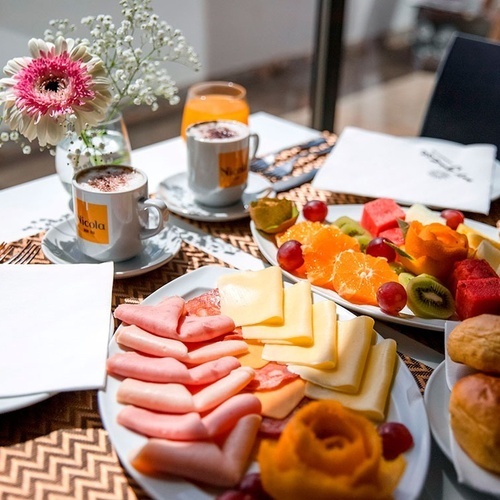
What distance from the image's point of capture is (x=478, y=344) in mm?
765

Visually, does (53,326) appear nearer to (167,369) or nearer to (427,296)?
(167,369)

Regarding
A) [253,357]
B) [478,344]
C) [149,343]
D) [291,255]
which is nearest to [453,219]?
[291,255]

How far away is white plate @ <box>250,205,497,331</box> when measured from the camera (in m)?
0.93

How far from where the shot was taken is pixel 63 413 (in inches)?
30.7

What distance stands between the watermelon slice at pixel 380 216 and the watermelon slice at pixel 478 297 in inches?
10.1

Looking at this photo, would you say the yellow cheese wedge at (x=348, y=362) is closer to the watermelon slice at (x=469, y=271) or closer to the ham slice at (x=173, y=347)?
the ham slice at (x=173, y=347)

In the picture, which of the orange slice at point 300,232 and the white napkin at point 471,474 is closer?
the white napkin at point 471,474

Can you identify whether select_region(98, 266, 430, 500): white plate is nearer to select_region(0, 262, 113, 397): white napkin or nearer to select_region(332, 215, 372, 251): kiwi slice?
→ select_region(0, 262, 113, 397): white napkin

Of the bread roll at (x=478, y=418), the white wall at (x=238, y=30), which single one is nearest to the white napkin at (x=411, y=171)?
the bread roll at (x=478, y=418)

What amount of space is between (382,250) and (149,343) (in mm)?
478

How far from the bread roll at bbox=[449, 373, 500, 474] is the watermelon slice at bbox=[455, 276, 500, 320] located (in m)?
0.19

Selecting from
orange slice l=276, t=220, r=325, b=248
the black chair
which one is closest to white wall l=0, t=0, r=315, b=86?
the black chair

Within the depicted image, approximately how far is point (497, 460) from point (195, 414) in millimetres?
335

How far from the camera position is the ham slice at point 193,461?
0.63 metres
